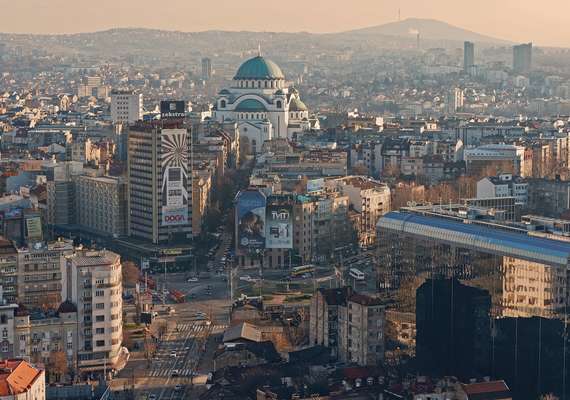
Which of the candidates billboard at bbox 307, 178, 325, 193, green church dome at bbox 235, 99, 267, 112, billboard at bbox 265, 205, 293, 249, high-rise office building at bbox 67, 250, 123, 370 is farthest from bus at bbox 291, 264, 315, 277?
green church dome at bbox 235, 99, 267, 112

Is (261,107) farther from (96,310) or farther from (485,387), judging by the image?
(485,387)

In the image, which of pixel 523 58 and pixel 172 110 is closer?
pixel 172 110

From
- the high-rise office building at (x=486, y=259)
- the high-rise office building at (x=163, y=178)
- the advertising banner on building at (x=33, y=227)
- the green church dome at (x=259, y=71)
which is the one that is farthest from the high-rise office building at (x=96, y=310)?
the green church dome at (x=259, y=71)

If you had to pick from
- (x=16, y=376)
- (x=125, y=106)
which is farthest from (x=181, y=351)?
(x=125, y=106)

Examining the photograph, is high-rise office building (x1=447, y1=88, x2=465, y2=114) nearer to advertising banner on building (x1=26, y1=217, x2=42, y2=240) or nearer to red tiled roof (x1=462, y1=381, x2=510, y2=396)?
advertising banner on building (x1=26, y1=217, x2=42, y2=240)

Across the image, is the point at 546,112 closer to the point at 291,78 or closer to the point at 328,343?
the point at 291,78
